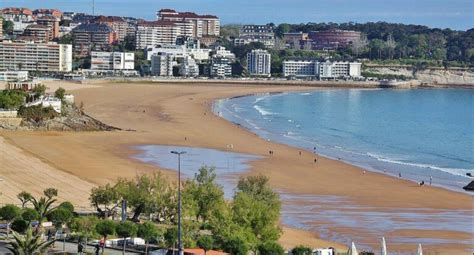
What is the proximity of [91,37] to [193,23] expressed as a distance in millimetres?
27783

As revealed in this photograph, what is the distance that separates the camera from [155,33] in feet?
454

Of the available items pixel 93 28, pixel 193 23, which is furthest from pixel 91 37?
pixel 193 23

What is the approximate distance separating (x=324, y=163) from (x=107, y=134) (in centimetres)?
1063

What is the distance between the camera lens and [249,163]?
3809 cm

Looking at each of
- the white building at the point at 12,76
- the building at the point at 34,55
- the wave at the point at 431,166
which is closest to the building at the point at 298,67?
the building at the point at 34,55

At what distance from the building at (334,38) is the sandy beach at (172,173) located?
354 feet

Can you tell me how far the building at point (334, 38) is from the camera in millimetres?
165250

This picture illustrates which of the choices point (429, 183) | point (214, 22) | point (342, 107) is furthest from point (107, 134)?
point (214, 22)

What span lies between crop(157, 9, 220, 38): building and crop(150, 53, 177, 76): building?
35046 mm

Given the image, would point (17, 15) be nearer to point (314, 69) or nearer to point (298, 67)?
point (298, 67)

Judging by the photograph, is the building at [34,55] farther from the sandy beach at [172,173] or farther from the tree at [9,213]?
the tree at [9,213]

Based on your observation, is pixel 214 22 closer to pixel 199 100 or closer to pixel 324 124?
pixel 199 100

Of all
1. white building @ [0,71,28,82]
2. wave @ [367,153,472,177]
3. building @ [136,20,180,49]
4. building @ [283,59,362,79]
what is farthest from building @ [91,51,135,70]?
wave @ [367,153,472,177]

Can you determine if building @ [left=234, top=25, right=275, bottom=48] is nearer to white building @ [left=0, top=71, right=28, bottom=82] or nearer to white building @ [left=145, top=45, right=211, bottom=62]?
white building @ [left=145, top=45, right=211, bottom=62]
